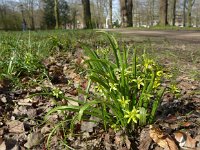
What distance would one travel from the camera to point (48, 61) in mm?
3838

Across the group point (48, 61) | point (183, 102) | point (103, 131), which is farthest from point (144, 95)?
point (48, 61)

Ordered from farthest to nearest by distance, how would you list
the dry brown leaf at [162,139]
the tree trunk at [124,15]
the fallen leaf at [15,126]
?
1. the tree trunk at [124,15]
2. the fallen leaf at [15,126]
3. the dry brown leaf at [162,139]

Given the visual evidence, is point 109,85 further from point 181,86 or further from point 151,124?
point 181,86

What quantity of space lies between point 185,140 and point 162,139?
16cm

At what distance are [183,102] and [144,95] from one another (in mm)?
→ 667

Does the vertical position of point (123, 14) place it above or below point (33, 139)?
above

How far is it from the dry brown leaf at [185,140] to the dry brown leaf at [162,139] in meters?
0.06

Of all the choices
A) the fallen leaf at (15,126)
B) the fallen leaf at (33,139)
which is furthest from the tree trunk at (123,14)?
the fallen leaf at (33,139)

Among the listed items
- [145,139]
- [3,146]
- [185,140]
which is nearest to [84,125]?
[145,139]

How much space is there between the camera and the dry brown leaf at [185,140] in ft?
6.22

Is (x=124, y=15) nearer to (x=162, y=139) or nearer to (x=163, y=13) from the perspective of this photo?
(x=163, y=13)

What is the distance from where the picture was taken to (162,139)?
6.26 feet

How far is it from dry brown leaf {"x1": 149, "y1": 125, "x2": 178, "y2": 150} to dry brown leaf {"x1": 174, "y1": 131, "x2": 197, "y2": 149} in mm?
56

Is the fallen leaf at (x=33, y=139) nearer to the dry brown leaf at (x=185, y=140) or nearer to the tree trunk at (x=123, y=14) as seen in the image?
the dry brown leaf at (x=185, y=140)
